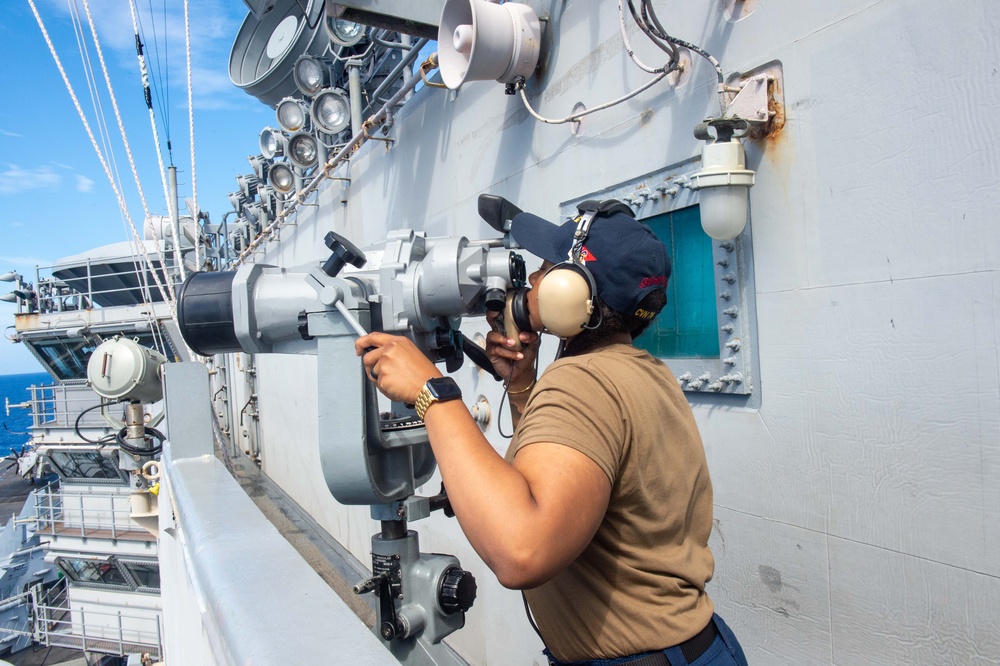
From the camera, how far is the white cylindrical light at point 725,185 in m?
1.98

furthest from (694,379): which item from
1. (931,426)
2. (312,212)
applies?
(312,212)

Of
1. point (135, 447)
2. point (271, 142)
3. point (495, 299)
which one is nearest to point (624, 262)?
point (495, 299)

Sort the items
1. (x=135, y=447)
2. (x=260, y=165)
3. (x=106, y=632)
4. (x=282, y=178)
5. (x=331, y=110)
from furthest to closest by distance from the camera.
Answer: (x=106, y=632)
(x=260, y=165)
(x=282, y=178)
(x=135, y=447)
(x=331, y=110)

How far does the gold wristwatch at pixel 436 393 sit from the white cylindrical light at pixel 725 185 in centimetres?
115

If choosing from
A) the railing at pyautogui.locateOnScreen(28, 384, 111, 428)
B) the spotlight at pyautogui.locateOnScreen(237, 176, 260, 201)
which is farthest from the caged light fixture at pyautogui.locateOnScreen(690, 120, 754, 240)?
the railing at pyautogui.locateOnScreen(28, 384, 111, 428)

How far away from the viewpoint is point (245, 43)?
11.3m

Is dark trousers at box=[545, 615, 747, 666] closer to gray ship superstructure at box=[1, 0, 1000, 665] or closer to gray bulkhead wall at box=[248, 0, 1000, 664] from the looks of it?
gray ship superstructure at box=[1, 0, 1000, 665]

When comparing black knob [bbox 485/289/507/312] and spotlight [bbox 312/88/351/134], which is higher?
spotlight [bbox 312/88/351/134]

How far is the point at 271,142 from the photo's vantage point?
32.8ft

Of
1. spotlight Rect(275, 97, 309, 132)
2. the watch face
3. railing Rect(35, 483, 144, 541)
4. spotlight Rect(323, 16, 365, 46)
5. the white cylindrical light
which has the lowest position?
railing Rect(35, 483, 144, 541)

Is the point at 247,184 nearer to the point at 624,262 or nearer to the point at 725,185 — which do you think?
the point at 725,185

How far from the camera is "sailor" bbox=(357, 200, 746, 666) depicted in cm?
101

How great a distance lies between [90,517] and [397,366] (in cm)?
1695

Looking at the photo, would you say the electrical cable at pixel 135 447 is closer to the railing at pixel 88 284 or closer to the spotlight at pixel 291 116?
the spotlight at pixel 291 116
